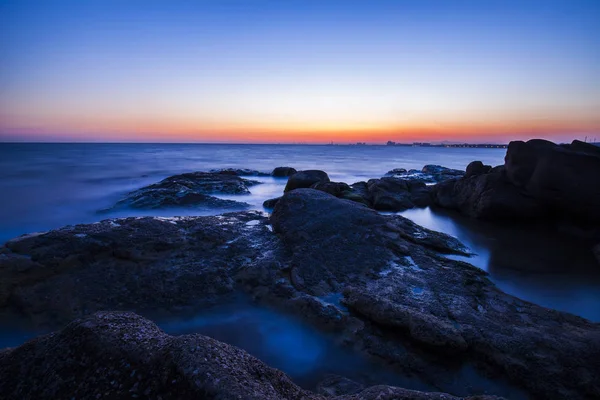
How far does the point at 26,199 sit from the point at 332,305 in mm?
15663

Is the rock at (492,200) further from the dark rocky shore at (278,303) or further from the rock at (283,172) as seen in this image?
the rock at (283,172)

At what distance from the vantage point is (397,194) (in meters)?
13.4

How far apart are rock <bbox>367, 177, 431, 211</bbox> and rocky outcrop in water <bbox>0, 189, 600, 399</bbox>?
17.1 feet

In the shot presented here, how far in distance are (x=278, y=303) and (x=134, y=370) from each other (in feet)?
9.19

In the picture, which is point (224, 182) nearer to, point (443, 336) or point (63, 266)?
point (63, 266)

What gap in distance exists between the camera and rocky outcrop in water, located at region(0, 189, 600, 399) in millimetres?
3305

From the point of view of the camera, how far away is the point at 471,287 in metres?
4.97

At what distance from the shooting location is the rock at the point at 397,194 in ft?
40.8

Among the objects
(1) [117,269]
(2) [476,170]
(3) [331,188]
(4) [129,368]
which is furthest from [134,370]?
(2) [476,170]

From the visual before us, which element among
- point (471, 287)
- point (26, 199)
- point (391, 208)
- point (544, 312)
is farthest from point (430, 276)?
point (26, 199)

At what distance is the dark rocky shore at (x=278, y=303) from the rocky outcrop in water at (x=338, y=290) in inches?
0.7

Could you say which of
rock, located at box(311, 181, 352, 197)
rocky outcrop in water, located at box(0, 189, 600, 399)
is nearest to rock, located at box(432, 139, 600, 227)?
rocky outcrop in water, located at box(0, 189, 600, 399)

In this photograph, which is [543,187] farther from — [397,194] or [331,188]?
[331,188]

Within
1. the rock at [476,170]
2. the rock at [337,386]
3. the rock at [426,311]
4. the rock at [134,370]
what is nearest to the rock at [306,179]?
the rock at [476,170]
